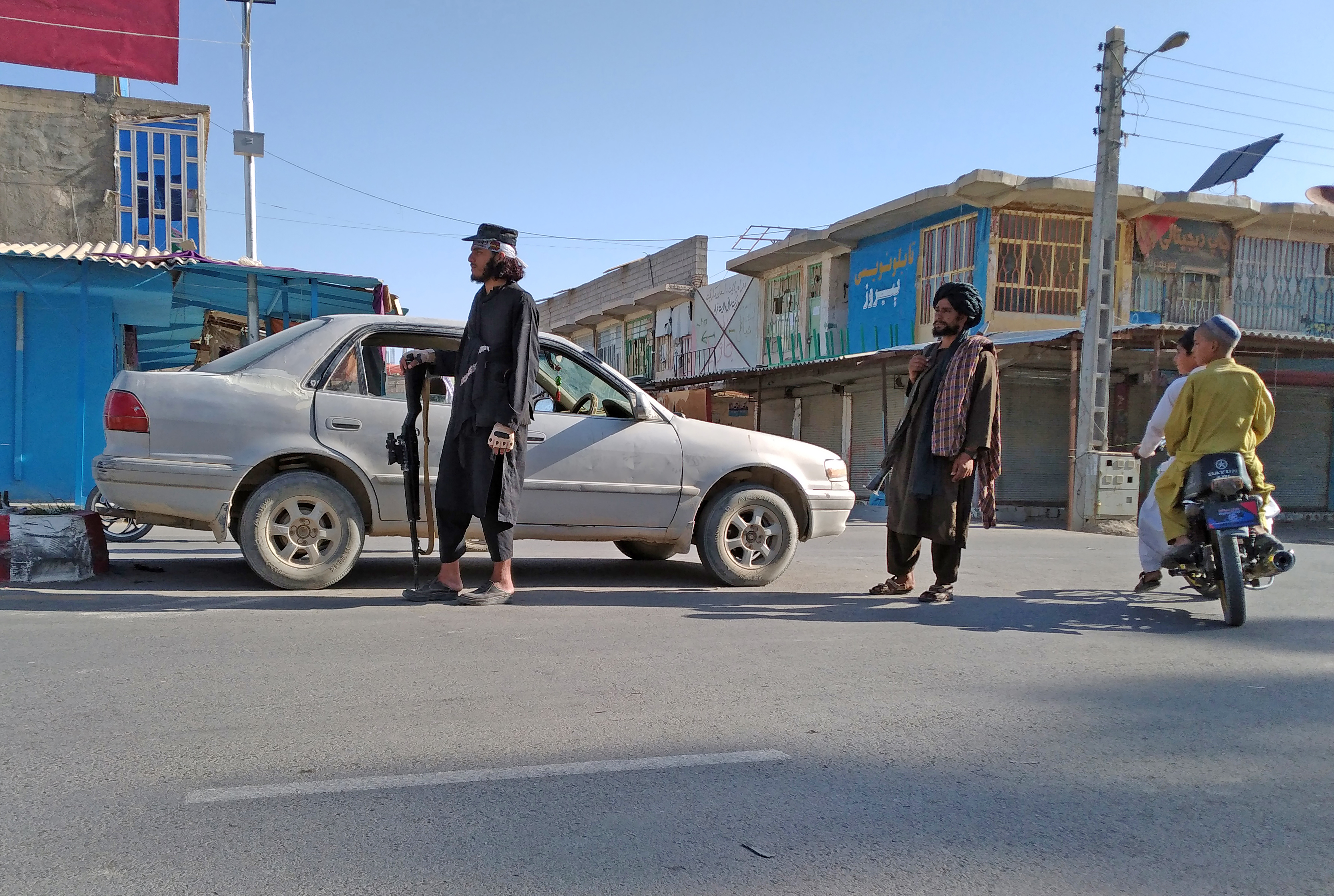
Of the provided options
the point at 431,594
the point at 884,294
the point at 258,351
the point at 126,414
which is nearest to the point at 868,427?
the point at 884,294

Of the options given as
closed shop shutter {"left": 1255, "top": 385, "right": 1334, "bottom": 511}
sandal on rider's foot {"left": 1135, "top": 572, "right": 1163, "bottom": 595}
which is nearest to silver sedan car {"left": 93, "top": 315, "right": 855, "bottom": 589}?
sandal on rider's foot {"left": 1135, "top": 572, "right": 1163, "bottom": 595}

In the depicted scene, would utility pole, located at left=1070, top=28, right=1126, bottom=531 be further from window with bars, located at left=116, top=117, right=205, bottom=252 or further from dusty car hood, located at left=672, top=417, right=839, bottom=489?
window with bars, located at left=116, top=117, right=205, bottom=252

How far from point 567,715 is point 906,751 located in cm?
118

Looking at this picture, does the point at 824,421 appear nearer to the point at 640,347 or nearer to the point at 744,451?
the point at 640,347

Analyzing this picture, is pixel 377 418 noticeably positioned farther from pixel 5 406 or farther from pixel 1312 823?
pixel 5 406

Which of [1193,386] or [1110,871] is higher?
[1193,386]

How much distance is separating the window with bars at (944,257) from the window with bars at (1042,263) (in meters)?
0.60

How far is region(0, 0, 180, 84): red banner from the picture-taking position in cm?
1616

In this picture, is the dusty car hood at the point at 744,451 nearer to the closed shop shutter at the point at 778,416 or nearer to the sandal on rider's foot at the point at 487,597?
the sandal on rider's foot at the point at 487,597

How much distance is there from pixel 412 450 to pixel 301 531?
815mm

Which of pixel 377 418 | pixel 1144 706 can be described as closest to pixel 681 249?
pixel 377 418

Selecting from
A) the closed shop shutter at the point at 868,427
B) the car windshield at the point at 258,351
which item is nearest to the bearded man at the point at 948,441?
the car windshield at the point at 258,351

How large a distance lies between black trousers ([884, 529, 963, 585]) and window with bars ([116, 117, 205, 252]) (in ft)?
52.2

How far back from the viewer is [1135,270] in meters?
19.6
